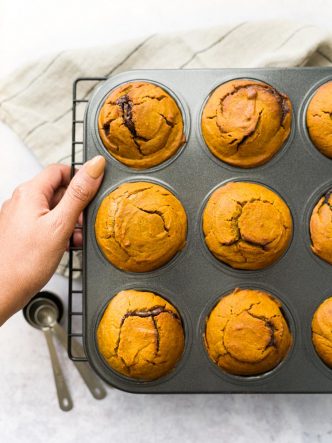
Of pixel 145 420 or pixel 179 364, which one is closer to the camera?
pixel 179 364

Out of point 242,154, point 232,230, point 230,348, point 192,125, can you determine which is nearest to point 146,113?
point 192,125

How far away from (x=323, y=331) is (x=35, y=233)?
1.00 meters

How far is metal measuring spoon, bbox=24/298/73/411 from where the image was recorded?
2.04 meters

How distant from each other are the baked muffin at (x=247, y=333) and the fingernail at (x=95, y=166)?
1.91ft

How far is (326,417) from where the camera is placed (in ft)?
6.72

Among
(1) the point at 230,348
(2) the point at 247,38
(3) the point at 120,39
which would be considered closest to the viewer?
(1) the point at 230,348

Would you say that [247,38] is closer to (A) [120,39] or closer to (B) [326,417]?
(A) [120,39]

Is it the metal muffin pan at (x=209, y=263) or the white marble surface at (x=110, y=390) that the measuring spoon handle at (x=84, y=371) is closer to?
the white marble surface at (x=110, y=390)

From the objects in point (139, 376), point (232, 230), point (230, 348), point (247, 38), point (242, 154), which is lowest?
point (139, 376)

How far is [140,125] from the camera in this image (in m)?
1.60

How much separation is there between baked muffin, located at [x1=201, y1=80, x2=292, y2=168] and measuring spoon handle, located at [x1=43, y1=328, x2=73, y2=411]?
1030 millimetres

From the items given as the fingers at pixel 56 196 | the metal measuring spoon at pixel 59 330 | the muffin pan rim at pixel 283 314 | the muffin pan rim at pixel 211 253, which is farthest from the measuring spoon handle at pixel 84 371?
the muffin pan rim at pixel 211 253

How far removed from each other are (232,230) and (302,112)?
0.46m

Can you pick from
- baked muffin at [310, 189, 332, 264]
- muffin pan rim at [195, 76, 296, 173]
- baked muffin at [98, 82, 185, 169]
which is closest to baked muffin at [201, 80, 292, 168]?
muffin pan rim at [195, 76, 296, 173]
